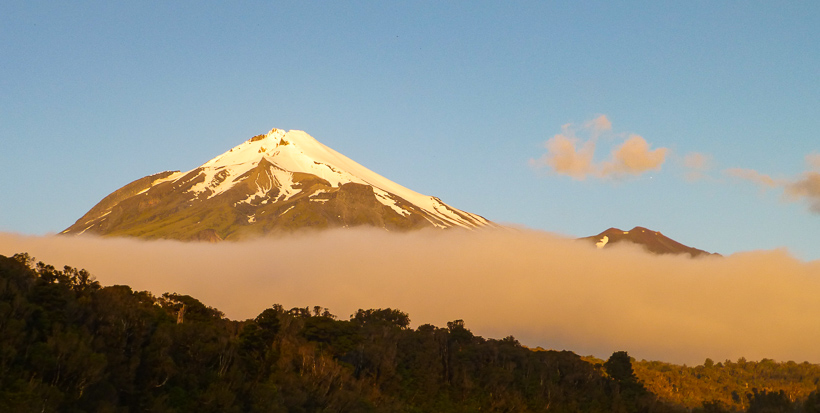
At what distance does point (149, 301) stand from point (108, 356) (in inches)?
1329

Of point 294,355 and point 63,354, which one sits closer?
point 63,354

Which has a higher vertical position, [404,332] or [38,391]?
[404,332]

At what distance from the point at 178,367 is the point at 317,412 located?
21.0m

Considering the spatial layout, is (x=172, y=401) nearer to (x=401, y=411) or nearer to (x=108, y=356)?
(x=108, y=356)

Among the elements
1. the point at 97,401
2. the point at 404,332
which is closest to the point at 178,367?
the point at 97,401

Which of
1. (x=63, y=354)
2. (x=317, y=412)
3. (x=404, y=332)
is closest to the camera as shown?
(x=63, y=354)

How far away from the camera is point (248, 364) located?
407 feet

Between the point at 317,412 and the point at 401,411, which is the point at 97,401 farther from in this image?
the point at 401,411

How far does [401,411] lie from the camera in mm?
144750

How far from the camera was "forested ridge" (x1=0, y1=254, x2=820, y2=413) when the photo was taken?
9500 cm

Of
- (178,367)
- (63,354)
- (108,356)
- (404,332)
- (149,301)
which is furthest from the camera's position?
(404,332)

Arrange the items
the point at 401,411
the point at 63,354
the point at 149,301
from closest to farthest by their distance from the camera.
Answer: the point at 63,354
the point at 149,301
the point at 401,411

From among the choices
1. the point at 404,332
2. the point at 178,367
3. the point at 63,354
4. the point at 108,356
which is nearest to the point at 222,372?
the point at 178,367

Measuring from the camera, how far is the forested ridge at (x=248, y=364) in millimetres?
95000
